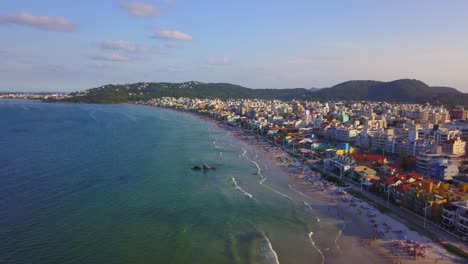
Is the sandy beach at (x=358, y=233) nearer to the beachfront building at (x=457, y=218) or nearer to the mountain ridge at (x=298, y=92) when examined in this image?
the beachfront building at (x=457, y=218)

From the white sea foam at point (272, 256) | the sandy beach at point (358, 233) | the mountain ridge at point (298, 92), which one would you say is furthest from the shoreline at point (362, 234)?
the mountain ridge at point (298, 92)

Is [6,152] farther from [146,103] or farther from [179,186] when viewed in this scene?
[146,103]

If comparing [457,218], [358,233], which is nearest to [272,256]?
[358,233]

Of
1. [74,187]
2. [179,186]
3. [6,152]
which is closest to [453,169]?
[179,186]

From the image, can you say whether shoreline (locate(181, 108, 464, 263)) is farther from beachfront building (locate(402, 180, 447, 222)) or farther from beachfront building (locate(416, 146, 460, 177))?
beachfront building (locate(416, 146, 460, 177))

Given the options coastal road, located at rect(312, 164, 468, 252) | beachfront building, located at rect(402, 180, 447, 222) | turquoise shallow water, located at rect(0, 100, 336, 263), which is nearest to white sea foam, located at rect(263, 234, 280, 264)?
turquoise shallow water, located at rect(0, 100, 336, 263)
